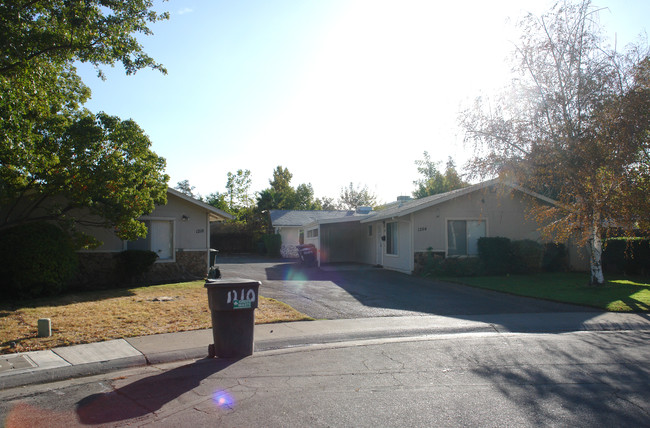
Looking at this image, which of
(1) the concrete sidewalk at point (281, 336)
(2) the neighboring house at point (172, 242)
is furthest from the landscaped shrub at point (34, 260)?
(1) the concrete sidewalk at point (281, 336)

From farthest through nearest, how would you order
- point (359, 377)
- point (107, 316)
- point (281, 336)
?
point (107, 316) → point (281, 336) → point (359, 377)

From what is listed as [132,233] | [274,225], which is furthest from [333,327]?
[274,225]

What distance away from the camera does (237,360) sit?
698cm

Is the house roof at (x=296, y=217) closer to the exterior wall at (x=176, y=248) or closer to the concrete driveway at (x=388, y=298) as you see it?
the exterior wall at (x=176, y=248)

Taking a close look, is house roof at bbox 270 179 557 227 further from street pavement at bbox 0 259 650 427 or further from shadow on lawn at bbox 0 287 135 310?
shadow on lawn at bbox 0 287 135 310

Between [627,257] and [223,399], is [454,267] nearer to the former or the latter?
[627,257]

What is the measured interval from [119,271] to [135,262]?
915 mm

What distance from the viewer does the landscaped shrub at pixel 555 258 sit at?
65.2ft

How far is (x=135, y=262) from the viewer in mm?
16016

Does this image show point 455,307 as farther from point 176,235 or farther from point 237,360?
point 176,235

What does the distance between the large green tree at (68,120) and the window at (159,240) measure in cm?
313

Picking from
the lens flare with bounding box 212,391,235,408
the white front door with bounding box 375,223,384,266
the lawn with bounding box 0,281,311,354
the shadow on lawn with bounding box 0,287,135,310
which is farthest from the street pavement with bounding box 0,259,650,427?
the white front door with bounding box 375,223,384,266

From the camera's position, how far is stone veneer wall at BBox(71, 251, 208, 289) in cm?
1605

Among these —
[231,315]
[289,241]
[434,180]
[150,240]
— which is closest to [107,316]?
[231,315]
